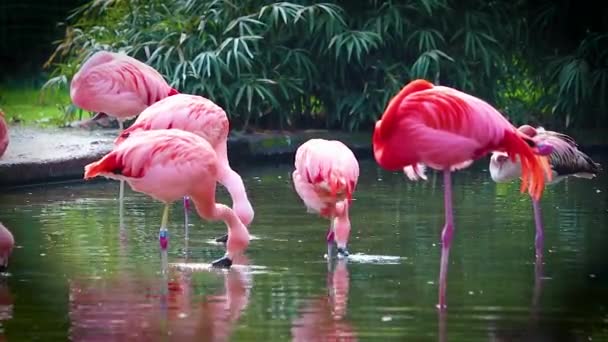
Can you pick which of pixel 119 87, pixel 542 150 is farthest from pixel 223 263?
pixel 119 87

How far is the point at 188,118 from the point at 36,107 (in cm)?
736

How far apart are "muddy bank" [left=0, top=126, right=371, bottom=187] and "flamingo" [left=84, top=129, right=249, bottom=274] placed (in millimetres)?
3116

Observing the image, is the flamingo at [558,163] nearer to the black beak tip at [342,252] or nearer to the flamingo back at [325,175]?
the flamingo back at [325,175]

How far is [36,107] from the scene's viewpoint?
14.4 m

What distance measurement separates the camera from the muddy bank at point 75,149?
31.4ft

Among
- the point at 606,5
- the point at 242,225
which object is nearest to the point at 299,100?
the point at 606,5

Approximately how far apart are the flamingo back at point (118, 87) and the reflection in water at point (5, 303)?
271cm

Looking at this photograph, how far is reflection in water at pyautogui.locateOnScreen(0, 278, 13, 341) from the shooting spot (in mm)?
5437

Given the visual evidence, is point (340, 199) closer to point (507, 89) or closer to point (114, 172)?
point (114, 172)

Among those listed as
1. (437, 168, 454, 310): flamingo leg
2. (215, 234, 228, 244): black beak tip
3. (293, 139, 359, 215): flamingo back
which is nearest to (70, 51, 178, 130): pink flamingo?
(215, 234, 228, 244): black beak tip

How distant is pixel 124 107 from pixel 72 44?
414 centimetres

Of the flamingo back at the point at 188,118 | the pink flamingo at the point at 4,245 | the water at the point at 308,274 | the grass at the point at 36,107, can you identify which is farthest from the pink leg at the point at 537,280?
the grass at the point at 36,107

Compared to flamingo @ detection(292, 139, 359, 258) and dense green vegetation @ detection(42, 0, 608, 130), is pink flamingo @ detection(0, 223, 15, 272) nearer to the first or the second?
flamingo @ detection(292, 139, 359, 258)

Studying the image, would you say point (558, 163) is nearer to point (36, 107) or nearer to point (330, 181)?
point (330, 181)
